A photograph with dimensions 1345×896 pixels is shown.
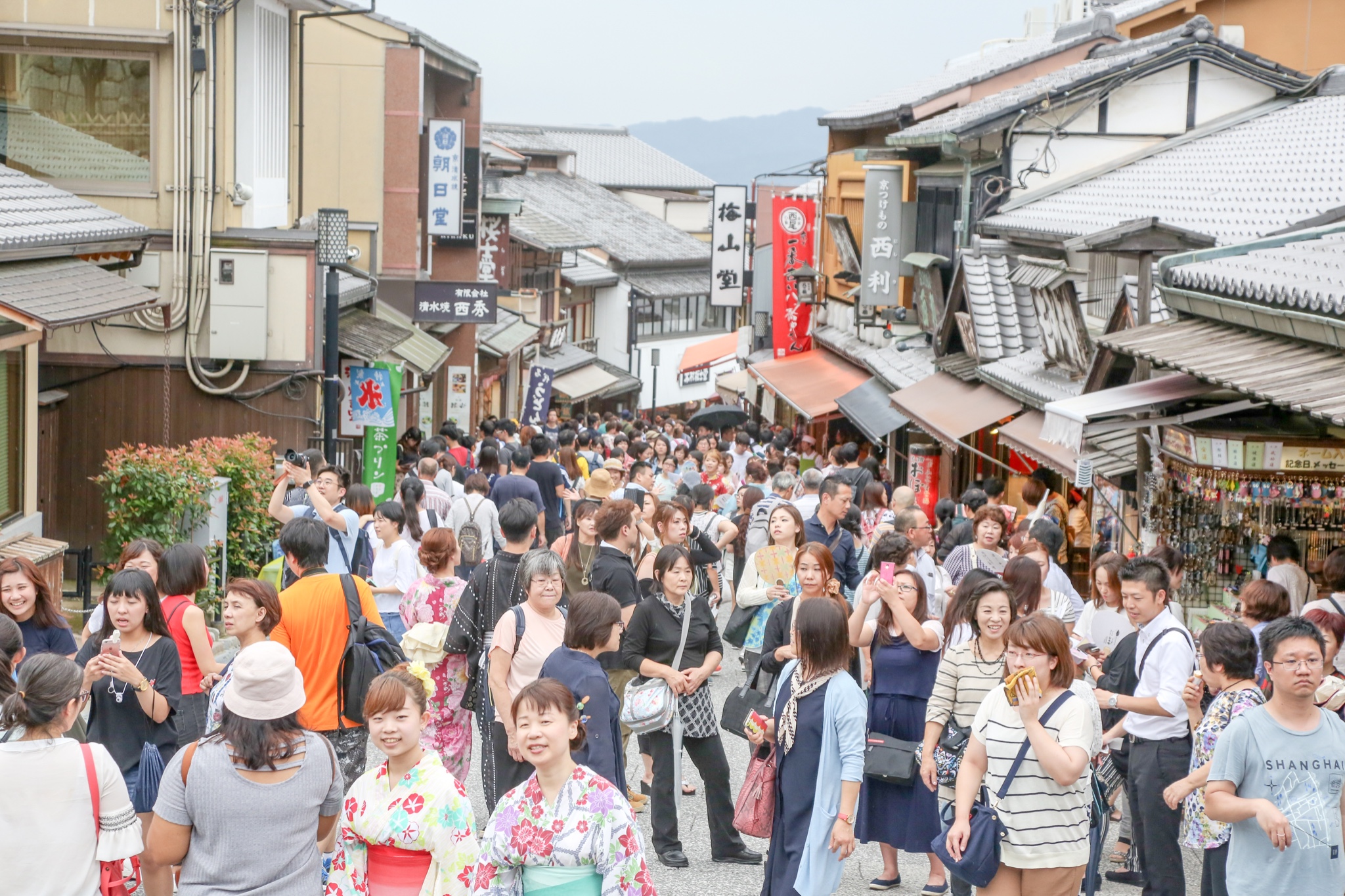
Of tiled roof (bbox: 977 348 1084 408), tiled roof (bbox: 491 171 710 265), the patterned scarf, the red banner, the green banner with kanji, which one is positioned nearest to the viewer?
the patterned scarf

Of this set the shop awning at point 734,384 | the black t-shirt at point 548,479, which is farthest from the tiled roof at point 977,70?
the shop awning at point 734,384

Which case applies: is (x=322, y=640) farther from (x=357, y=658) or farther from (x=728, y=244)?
(x=728, y=244)

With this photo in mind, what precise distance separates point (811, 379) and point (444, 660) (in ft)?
61.7

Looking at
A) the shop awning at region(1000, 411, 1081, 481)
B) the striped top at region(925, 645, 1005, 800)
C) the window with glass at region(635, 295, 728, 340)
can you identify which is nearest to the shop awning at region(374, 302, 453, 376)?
the shop awning at region(1000, 411, 1081, 481)

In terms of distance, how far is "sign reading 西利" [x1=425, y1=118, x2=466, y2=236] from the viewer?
23.2m

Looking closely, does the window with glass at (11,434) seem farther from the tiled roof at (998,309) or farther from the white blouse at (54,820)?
the tiled roof at (998,309)

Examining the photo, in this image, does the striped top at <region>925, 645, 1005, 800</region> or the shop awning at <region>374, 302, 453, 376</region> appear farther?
the shop awning at <region>374, 302, 453, 376</region>

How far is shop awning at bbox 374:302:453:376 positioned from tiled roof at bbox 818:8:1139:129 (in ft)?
28.7

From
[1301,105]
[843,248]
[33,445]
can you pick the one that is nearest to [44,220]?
[33,445]

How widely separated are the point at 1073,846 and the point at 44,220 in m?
11.1

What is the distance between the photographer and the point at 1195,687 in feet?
21.3

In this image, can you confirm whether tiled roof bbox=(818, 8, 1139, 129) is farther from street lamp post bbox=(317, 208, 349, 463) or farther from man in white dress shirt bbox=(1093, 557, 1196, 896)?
man in white dress shirt bbox=(1093, 557, 1196, 896)

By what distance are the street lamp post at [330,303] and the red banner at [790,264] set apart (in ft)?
48.8

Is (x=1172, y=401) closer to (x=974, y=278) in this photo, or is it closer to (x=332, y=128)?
(x=974, y=278)
